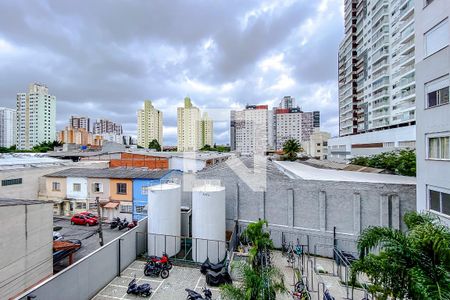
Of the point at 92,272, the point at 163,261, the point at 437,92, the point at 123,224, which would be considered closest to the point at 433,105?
the point at 437,92

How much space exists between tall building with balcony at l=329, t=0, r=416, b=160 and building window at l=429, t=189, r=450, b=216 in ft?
86.6

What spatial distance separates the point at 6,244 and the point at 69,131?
97424 mm

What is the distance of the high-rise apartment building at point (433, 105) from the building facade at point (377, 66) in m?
31.6

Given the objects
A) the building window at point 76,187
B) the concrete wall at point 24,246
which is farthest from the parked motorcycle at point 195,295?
the building window at point 76,187

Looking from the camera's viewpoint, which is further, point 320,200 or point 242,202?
point 242,202

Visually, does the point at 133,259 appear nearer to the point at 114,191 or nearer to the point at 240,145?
the point at 114,191

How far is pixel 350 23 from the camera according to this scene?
54344 millimetres

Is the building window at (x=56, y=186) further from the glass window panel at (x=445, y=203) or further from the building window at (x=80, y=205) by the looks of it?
the glass window panel at (x=445, y=203)

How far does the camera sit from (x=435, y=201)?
31.1ft

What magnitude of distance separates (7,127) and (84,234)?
95.5m

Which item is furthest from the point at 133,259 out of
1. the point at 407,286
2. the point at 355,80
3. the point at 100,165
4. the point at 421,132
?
the point at 355,80

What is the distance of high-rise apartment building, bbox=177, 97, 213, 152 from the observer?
161 feet

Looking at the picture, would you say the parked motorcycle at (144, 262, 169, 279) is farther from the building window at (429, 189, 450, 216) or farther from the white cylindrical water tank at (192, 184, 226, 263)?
the building window at (429, 189, 450, 216)

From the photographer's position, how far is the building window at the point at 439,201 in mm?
8836
